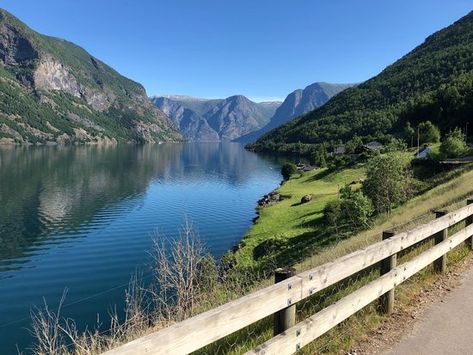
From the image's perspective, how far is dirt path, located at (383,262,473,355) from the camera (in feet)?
26.3

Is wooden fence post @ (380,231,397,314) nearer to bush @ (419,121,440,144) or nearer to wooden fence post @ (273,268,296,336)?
wooden fence post @ (273,268,296,336)

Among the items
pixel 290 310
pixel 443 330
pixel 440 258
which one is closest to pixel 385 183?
pixel 440 258

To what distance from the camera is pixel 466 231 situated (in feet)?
45.6

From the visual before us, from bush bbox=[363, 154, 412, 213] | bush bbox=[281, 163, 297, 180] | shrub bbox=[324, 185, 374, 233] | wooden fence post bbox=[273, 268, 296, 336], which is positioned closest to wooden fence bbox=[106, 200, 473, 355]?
wooden fence post bbox=[273, 268, 296, 336]

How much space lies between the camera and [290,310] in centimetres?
662

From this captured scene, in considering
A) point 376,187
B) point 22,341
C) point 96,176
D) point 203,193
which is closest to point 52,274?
point 22,341

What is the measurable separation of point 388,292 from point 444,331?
4.27ft

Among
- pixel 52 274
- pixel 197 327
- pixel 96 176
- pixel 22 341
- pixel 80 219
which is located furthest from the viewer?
pixel 96 176

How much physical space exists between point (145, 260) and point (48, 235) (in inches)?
701

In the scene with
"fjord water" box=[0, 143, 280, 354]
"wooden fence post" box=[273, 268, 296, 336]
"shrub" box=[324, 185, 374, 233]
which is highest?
"wooden fence post" box=[273, 268, 296, 336]

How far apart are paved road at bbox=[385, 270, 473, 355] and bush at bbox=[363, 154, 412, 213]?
1390 inches

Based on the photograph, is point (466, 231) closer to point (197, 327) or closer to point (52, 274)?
point (197, 327)

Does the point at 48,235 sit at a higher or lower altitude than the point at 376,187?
lower

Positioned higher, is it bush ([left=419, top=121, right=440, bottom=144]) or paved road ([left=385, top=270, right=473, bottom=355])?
bush ([left=419, top=121, right=440, bottom=144])
